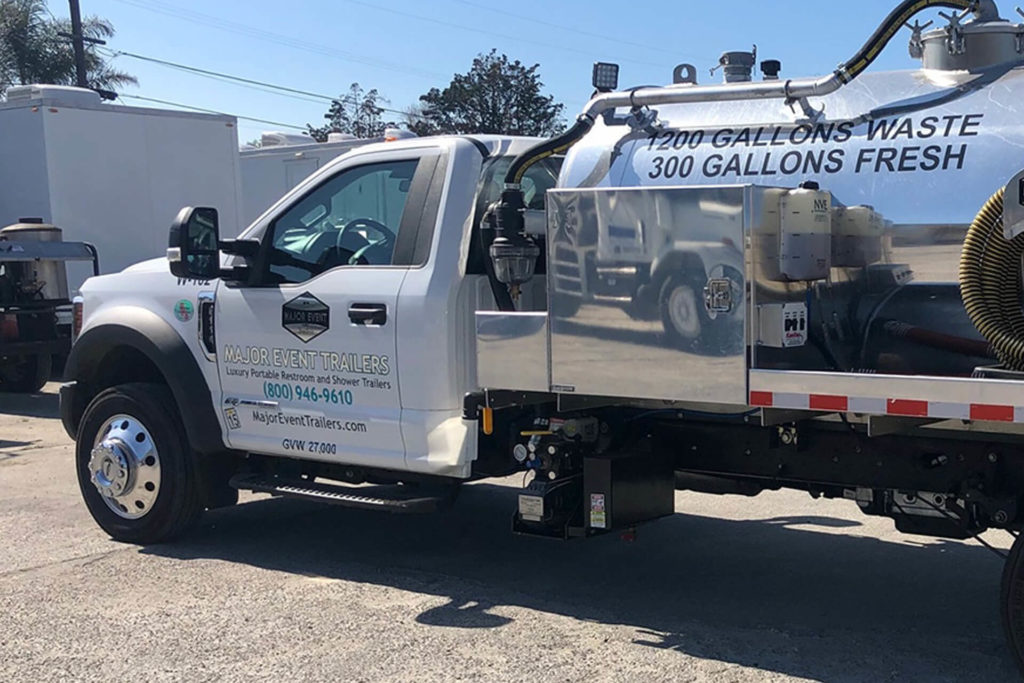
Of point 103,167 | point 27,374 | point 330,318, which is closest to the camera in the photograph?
point 330,318

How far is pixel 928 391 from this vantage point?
163 inches

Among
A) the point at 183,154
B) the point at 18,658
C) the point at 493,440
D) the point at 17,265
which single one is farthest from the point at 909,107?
the point at 183,154

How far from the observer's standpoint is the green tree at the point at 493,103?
33062mm

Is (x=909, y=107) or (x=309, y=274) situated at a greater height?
(x=909, y=107)

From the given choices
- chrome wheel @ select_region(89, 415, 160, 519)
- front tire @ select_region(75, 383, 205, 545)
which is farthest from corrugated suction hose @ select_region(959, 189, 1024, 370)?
chrome wheel @ select_region(89, 415, 160, 519)

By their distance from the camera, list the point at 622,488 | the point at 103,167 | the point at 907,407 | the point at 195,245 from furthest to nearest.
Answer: the point at 103,167 → the point at 195,245 → the point at 622,488 → the point at 907,407

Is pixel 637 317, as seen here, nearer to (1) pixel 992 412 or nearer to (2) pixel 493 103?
(1) pixel 992 412

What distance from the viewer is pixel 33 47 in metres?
31.5

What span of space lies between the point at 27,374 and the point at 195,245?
898 centimetres

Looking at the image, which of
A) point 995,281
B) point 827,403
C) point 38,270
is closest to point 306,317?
point 827,403

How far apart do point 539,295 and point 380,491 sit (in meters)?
1.27

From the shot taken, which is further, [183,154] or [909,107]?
[183,154]

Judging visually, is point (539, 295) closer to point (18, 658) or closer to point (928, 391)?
point (928, 391)

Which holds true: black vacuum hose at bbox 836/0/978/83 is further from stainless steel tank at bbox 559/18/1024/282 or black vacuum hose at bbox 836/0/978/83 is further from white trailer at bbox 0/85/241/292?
white trailer at bbox 0/85/241/292
